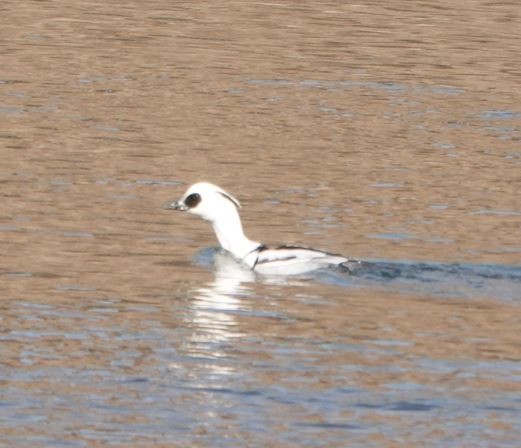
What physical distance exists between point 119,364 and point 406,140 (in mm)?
11517

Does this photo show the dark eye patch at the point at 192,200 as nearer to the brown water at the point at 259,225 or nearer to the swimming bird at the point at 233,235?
the swimming bird at the point at 233,235

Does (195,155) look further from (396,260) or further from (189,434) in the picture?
(189,434)

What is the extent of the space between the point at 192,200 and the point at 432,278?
2.47 m

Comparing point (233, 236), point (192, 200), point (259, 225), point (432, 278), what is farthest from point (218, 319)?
point (259, 225)

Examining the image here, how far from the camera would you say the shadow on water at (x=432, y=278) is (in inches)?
639

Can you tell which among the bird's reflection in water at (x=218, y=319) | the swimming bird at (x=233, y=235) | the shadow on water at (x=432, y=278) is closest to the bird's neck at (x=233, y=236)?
the swimming bird at (x=233, y=235)

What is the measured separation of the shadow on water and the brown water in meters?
0.03

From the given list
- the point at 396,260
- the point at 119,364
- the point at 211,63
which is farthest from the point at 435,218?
the point at 211,63

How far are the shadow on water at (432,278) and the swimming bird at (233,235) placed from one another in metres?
0.13

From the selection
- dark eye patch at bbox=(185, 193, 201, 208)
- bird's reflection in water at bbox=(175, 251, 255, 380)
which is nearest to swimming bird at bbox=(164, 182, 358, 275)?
dark eye patch at bbox=(185, 193, 201, 208)

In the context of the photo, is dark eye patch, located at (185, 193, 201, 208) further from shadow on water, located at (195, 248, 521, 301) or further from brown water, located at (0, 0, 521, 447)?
shadow on water, located at (195, 248, 521, 301)

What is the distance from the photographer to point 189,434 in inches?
452

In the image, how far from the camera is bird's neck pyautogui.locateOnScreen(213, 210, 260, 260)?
1744 cm

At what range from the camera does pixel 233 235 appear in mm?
17562
